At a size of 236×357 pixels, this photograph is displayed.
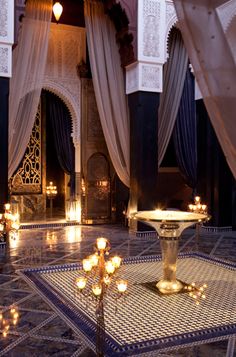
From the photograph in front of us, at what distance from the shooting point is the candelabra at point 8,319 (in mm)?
2619

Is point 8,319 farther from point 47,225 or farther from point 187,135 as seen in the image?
point 187,135

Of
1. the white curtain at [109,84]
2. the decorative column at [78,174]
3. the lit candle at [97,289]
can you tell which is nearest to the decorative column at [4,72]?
the white curtain at [109,84]

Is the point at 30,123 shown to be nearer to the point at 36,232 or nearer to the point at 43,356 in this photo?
the point at 36,232

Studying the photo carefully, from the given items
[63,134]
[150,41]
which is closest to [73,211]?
[63,134]

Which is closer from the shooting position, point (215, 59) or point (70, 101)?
point (215, 59)

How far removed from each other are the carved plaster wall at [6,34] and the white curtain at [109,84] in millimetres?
1299

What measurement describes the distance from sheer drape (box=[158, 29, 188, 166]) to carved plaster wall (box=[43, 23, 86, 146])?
4.87 feet

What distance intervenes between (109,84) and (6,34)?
1.69 metres

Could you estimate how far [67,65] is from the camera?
7223mm

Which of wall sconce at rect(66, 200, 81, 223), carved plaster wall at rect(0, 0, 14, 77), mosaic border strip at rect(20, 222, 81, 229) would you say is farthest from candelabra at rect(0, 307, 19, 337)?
wall sconce at rect(66, 200, 81, 223)

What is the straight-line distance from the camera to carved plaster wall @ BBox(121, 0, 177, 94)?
19.4 ft

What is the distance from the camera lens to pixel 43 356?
225 cm

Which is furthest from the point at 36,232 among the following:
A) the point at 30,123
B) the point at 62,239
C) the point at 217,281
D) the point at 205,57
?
the point at 205,57

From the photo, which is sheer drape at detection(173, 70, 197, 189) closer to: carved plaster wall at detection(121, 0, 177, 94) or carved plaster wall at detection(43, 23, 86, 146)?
carved plaster wall at detection(121, 0, 177, 94)
